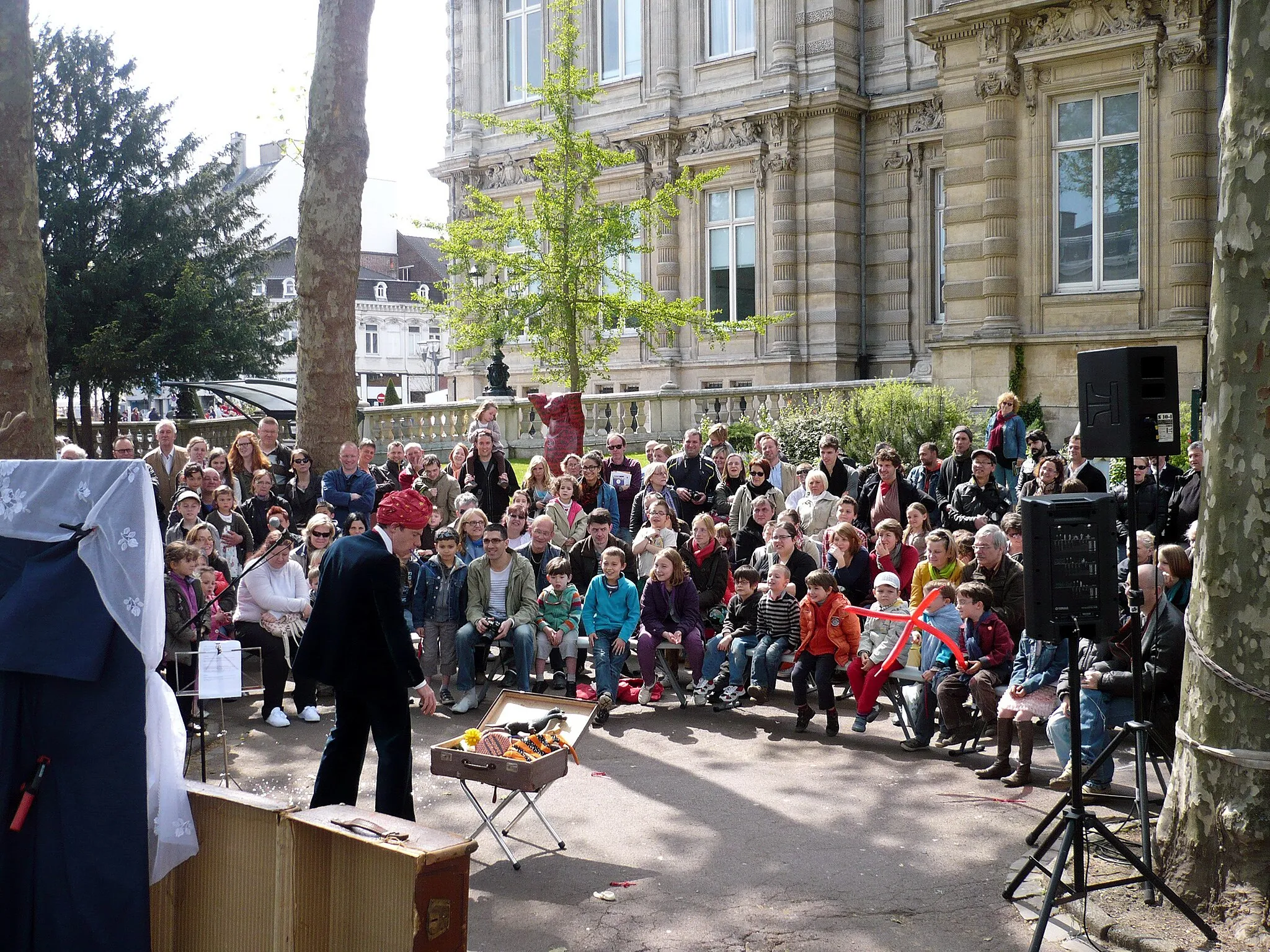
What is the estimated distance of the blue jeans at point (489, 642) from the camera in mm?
10719

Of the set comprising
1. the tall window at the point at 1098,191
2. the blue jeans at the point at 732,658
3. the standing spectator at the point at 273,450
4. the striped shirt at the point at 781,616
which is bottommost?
the blue jeans at the point at 732,658

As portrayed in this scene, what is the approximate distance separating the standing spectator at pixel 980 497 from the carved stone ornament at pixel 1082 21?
926cm

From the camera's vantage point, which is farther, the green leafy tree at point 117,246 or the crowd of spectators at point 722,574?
the green leafy tree at point 117,246

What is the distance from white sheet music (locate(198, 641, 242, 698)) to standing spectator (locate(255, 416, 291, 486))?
709 centimetres

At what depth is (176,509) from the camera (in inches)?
454

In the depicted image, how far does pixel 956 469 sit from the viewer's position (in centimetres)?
1342

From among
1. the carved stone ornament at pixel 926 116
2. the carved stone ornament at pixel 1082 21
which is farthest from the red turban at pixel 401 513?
the carved stone ornament at pixel 926 116

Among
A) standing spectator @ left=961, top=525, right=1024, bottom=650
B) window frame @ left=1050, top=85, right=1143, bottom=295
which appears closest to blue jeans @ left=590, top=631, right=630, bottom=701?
standing spectator @ left=961, top=525, right=1024, bottom=650

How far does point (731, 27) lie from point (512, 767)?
24.7 metres

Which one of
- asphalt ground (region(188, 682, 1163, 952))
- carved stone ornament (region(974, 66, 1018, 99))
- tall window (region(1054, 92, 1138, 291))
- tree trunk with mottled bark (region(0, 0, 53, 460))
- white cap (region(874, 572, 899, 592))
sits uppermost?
carved stone ornament (region(974, 66, 1018, 99))

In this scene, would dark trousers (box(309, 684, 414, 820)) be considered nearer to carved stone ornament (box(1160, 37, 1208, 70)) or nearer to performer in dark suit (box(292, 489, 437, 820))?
performer in dark suit (box(292, 489, 437, 820))

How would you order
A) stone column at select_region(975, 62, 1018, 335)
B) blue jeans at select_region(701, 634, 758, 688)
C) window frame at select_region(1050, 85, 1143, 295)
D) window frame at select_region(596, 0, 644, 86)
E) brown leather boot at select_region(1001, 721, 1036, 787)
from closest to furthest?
brown leather boot at select_region(1001, 721, 1036, 787), blue jeans at select_region(701, 634, 758, 688), window frame at select_region(1050, 85, 1143, 295), stone column at select_region(975, 62, 1018, 335), window frame at select_region(596, 0, 644, 86)

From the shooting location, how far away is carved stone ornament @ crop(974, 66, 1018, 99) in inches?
746

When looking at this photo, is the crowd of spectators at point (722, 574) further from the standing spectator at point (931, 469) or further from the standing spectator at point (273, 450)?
the standing spectator at point (273, 450)
